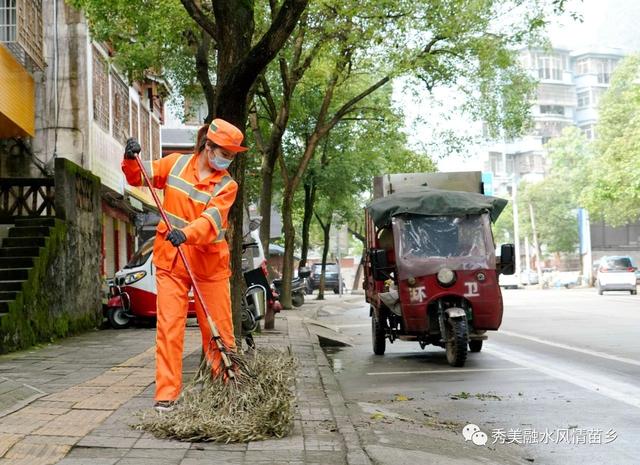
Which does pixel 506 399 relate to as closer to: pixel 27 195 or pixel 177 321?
pixel 177 321

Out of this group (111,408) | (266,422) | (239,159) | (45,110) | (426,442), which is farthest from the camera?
(45,110)

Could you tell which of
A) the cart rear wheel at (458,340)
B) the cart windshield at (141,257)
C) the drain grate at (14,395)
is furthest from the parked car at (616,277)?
the drain grate at (14,395)

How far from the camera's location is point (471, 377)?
1005cm

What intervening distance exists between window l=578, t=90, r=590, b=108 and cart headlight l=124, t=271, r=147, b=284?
84963mm

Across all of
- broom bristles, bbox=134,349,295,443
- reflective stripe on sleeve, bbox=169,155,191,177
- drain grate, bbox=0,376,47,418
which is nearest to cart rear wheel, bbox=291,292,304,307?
drain grate, bbox=0,376,47,418

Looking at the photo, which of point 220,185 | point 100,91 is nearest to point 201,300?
point 220,185

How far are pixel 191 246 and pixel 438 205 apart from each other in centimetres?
616

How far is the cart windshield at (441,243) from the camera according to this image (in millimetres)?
11633

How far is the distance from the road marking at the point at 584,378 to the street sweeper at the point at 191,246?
3.69 meters

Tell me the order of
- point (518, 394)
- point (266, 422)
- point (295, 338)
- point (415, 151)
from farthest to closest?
point (415, 151), point (295, 338), point (518, 394), point (266, 422)

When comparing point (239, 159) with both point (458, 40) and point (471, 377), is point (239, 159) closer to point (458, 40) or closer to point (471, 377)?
point (471, 377)

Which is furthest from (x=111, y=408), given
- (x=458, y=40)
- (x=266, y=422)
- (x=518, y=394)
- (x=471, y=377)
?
(x=458, y=40)

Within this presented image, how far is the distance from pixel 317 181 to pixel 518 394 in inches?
1030

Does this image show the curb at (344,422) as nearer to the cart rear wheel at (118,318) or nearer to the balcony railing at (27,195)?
the balcony railing at (27,195)
